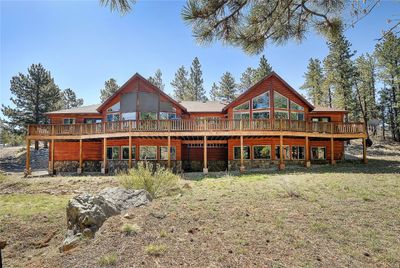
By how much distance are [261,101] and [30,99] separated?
109 feet

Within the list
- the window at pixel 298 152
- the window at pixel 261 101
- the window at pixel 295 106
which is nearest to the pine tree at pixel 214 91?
the window at pixel 295 106

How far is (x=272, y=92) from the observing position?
20.3 metres

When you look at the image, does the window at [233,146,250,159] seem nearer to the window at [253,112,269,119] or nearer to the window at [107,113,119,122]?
the window at [253,112,269,119]

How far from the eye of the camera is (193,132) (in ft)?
59.1

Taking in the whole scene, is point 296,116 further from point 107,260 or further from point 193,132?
point 107,260

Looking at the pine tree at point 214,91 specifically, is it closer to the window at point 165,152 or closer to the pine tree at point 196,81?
the pine tree at point 196,81

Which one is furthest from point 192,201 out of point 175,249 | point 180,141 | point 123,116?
point 123,116

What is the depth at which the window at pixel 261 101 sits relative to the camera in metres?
20.5

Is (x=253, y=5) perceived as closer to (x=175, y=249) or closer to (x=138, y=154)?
(x=175, y=249)

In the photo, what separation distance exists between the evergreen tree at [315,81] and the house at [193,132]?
1001 inches

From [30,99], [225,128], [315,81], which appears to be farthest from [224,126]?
[315,81]

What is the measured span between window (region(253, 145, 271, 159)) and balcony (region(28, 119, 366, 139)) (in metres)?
2.98

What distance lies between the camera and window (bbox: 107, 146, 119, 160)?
21944 millimetres

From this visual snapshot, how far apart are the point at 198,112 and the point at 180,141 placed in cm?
334
